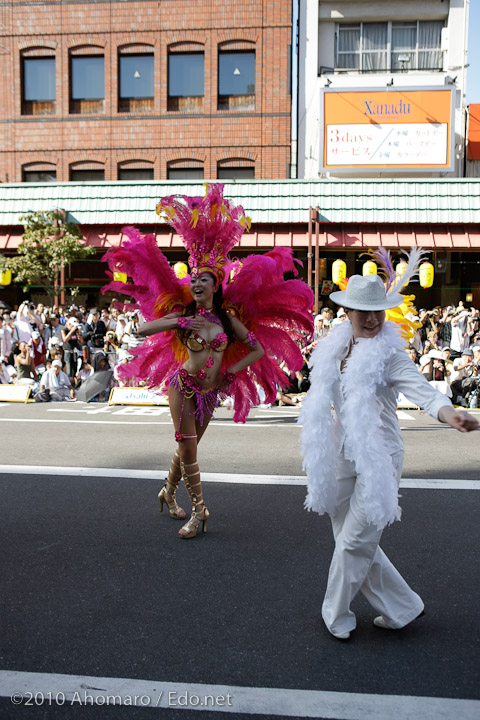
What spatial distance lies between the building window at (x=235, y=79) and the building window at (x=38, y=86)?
6262 mm

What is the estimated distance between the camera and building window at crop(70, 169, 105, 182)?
24250mm

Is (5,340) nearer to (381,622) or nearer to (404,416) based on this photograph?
(404,416)

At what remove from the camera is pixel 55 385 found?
13.5 metres

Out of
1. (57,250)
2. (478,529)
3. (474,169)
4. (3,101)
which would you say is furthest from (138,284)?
(3,101)

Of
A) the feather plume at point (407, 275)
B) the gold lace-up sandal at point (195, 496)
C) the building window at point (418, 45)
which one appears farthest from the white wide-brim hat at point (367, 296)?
the building window at point (418, 45)

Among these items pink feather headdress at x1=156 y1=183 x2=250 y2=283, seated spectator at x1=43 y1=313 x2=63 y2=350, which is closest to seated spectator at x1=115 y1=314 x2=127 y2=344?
seated spectator at x1=43 y1=313 x2=63 y2=350

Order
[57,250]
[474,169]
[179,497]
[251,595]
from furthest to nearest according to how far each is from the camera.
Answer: [474,169] < [57,250] < [179,497] < [251,595]

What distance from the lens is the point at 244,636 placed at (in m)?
3.36

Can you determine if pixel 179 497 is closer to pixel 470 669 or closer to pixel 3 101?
pixel 470 669

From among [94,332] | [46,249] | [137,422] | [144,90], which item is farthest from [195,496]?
[144,90]

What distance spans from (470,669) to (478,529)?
6.78ft

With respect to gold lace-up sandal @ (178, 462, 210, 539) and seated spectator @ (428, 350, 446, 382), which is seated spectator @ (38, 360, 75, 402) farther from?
gold lace-up sandal @ (178, 462, 210, 539)

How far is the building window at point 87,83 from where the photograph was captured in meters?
24.3

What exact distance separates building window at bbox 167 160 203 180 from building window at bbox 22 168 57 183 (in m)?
4.38
